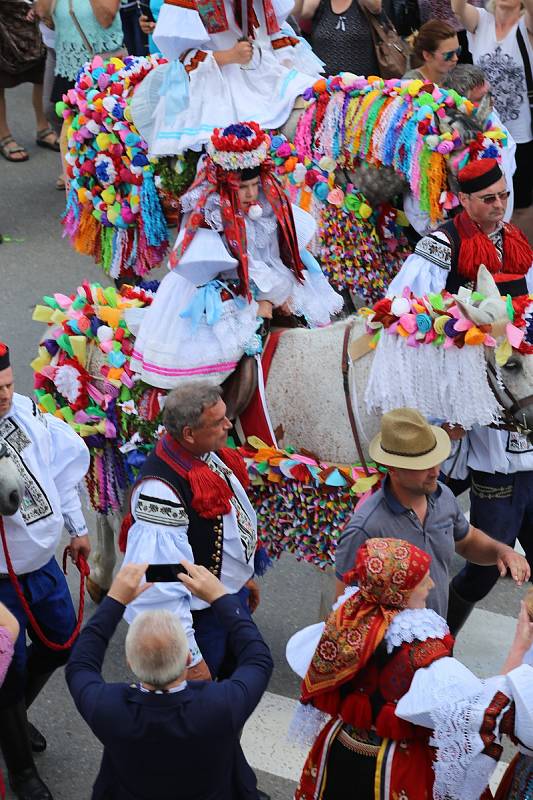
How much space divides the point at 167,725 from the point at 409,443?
54.9 inches

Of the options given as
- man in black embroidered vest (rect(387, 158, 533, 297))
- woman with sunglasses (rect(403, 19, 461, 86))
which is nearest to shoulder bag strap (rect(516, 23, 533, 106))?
woman with sunglasses (rect(403, 19, 461, 86))

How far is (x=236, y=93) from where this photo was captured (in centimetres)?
717

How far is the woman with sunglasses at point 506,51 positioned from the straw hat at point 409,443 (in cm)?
463

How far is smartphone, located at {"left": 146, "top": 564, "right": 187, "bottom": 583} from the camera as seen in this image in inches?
162

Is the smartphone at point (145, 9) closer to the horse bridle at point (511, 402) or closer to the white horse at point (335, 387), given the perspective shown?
the white horse at point (335, 387)

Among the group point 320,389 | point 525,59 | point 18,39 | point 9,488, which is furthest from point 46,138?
point 9,488

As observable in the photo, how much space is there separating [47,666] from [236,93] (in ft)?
12.4

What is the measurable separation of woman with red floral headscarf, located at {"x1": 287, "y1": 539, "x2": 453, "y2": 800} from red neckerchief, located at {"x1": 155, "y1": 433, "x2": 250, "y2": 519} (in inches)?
34.0

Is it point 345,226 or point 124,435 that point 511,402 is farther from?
point 345,226

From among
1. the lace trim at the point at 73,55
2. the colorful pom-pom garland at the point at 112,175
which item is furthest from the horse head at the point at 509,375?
the lace trim at the point at 73,55

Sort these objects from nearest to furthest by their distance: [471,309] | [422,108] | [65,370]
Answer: [471,309], [65,370], [422,108]

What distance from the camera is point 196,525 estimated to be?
4238 mm

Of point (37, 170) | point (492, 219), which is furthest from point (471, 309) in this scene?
point (37, 170)

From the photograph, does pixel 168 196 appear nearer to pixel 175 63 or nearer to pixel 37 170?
pixel 175 63
